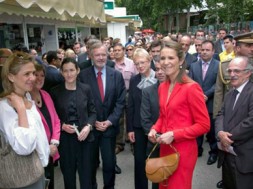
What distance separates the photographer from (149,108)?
3309 millimetres

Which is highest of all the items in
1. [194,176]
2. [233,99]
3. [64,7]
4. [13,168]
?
[64,7]

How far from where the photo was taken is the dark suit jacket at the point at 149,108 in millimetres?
3261

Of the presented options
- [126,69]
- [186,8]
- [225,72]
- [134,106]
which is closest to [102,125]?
[134,106]

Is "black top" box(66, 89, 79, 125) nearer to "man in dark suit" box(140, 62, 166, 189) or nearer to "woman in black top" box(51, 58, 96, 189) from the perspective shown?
"woman in black top" box(51, 58, 96, 189)

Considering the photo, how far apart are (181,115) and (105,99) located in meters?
1.35

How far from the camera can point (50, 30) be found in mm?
10086

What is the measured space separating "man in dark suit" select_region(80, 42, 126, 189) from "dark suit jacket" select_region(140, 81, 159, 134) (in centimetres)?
60

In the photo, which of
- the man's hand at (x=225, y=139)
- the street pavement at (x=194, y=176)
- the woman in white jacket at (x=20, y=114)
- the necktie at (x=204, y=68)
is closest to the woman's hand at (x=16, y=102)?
the woman in white jacket at (x=20, y=114)

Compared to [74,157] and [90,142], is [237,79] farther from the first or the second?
[74,157]

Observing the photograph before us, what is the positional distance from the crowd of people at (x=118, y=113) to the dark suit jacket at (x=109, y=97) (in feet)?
0.04

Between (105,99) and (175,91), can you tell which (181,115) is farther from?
(105,99)

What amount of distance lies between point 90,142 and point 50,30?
7.44 m

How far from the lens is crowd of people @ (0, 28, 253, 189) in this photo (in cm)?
250

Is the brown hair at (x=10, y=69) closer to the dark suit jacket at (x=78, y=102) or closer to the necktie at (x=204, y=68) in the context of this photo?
the dark suit jacket at (x=78, y=102)
